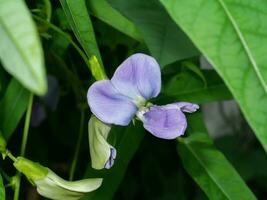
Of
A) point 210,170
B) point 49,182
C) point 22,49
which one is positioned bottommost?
point 210,170

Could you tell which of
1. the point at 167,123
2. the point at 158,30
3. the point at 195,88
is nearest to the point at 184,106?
the point at 167,123

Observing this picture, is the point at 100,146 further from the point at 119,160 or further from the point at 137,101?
the point at 119,160

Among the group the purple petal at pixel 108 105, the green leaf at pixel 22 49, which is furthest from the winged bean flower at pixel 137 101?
the green leaf at pixel 22 49

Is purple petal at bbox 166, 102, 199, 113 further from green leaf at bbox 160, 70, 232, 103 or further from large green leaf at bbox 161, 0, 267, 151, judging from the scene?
green leaf at bbox 160, 70, 232, 103

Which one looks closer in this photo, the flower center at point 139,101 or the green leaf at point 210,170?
the flower center at point 139,101

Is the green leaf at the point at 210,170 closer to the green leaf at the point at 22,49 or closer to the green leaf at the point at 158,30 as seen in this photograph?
the green leaf at the point at 158,30
